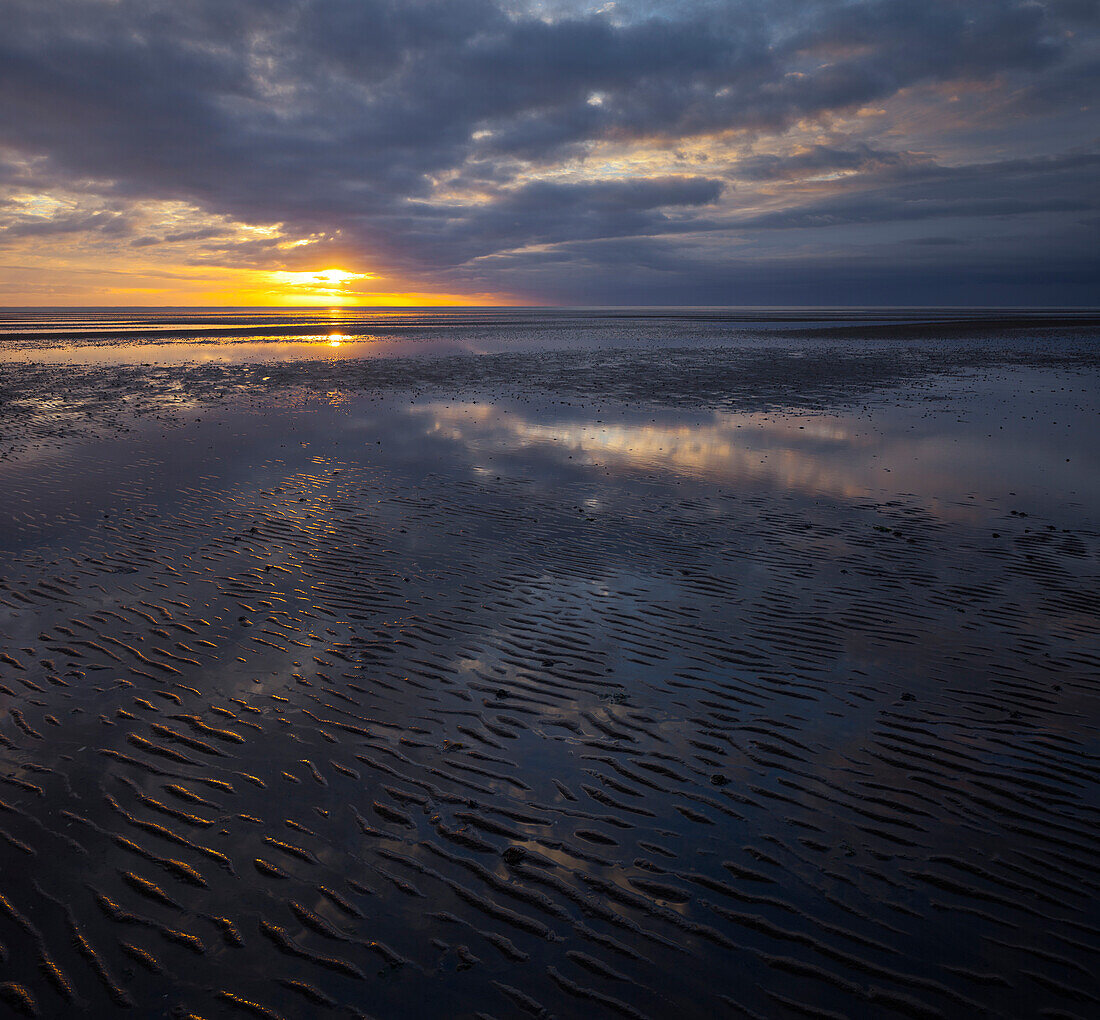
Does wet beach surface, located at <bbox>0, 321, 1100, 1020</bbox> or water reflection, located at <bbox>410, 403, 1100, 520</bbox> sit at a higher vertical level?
water reflection, located at <bbox>410, 403, 1100, 520</bbox>

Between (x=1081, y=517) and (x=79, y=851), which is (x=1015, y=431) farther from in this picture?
(x=79, y=851)

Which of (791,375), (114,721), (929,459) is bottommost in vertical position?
(114,721)

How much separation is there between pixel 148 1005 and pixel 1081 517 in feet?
51.1

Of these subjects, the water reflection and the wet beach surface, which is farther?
the water reflection

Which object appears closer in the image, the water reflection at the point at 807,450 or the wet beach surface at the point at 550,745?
the wet beach surface at the point at 550,745

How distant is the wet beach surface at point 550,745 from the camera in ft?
13.6

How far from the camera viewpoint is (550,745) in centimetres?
622

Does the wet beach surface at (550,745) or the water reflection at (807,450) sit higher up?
the water reflection at (807,450)

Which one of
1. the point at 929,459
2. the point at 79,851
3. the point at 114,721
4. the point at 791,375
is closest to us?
the point at 79,851

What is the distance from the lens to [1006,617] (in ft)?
28.3

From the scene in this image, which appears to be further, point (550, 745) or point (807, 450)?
point (807, 450)

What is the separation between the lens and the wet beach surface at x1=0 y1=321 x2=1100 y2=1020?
4.14 meters

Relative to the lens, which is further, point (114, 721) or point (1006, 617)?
point (1006, 617)

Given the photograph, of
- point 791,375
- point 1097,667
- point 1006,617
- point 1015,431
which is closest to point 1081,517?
point 1006,617
